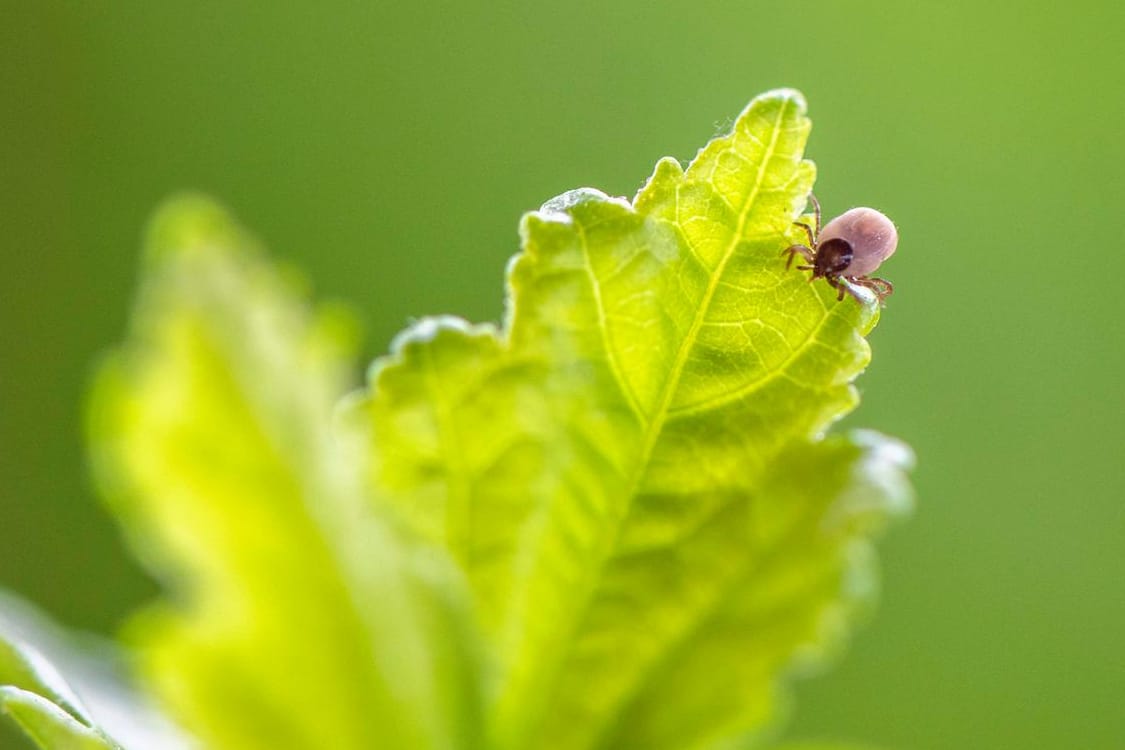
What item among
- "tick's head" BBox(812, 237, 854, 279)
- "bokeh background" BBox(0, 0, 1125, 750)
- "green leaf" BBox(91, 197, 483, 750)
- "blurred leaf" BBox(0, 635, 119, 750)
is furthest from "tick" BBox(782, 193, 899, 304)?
"bokeh background" BBox(0, 0, 1125, 750)

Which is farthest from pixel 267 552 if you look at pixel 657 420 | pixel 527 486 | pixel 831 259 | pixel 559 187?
pixel 559 187

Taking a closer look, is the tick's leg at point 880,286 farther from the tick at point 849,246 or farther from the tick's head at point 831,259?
the tick's head at point 831,259

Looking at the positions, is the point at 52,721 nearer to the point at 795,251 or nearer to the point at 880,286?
the point at 795,251

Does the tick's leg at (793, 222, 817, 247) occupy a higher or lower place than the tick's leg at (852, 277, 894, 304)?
lower

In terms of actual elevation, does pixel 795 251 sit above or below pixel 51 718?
above

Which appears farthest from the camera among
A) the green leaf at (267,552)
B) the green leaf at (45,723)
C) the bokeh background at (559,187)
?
the bokeh background at (559,187)

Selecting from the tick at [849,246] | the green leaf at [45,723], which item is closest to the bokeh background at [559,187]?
the tick at [849,246]

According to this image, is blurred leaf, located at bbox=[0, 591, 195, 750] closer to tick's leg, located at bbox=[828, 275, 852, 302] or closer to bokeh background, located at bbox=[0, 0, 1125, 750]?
tick's leg, located at bbox=[828, 275, 852, 302]
